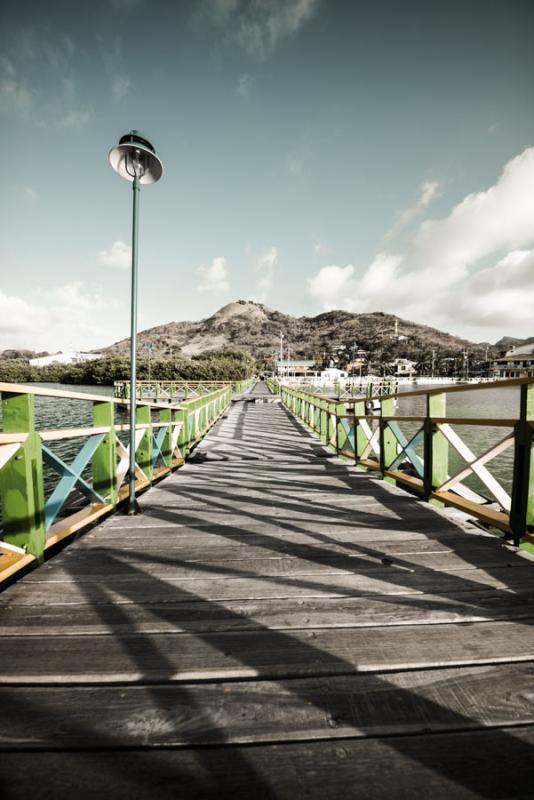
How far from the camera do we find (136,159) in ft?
10.9

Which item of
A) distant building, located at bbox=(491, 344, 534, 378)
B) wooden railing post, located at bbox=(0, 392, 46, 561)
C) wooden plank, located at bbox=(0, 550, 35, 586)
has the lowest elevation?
wooden plank, located at bbox=(0, 550, 35, 586)

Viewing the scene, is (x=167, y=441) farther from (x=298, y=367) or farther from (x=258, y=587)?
(x=298, y=367)

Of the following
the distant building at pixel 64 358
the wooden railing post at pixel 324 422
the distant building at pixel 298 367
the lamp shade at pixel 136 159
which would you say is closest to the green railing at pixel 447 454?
the wooden railing post at pixel 324 422

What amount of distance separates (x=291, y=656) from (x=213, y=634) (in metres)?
0.40

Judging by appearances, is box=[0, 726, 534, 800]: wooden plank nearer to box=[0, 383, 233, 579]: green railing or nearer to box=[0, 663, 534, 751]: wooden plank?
box=[0, 663, 534, 751]: wooden plank

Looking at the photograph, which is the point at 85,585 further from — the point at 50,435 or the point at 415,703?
the point at 415,703

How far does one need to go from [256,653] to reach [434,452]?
2607 mm

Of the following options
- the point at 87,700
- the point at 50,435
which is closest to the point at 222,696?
the point at 87,700

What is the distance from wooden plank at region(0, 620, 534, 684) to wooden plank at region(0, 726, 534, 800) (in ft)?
0.98

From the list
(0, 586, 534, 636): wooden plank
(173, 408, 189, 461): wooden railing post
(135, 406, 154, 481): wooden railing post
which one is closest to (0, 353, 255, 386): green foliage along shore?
(173, 408, 189, 461): wooden railing post

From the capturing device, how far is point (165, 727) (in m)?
1.20

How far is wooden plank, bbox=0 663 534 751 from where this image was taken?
1.18m

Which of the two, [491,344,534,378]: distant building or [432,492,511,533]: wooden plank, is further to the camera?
[491,344,534,378]: distant building

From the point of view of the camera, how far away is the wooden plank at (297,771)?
39.9 inches
